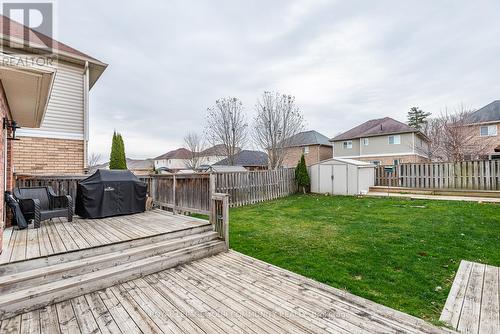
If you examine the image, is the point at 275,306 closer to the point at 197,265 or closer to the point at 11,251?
the point at 197,265

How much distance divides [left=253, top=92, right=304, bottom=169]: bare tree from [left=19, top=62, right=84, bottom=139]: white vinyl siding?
11.9m

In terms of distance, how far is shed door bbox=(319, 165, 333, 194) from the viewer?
1402 centimetres

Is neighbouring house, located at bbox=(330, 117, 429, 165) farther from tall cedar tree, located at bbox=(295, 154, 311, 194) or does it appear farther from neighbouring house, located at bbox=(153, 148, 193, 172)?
neighbouring house, located at bbox=(153, 148, 193, 172)

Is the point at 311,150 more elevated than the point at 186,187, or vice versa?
the point at 311,150

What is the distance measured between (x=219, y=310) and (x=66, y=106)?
9243 mm

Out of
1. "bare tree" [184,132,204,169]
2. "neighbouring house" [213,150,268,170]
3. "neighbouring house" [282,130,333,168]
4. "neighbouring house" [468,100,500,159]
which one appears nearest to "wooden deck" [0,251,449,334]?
"neighbouring house" [282,130,333,168]

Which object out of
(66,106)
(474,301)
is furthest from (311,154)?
(474,301)

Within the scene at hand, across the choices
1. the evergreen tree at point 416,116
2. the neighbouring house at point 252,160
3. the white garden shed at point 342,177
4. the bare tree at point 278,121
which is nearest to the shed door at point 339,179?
the white garden shed at point 342,177

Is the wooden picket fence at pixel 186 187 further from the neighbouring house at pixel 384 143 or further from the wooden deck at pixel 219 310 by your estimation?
the neighbouring house at pixel 384 143

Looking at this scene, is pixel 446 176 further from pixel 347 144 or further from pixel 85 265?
pixel 85 265

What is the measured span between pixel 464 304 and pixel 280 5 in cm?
879

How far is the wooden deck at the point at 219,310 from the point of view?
7.63ft

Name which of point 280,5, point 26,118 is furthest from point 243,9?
point 26,118

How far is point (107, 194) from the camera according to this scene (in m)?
6.06
